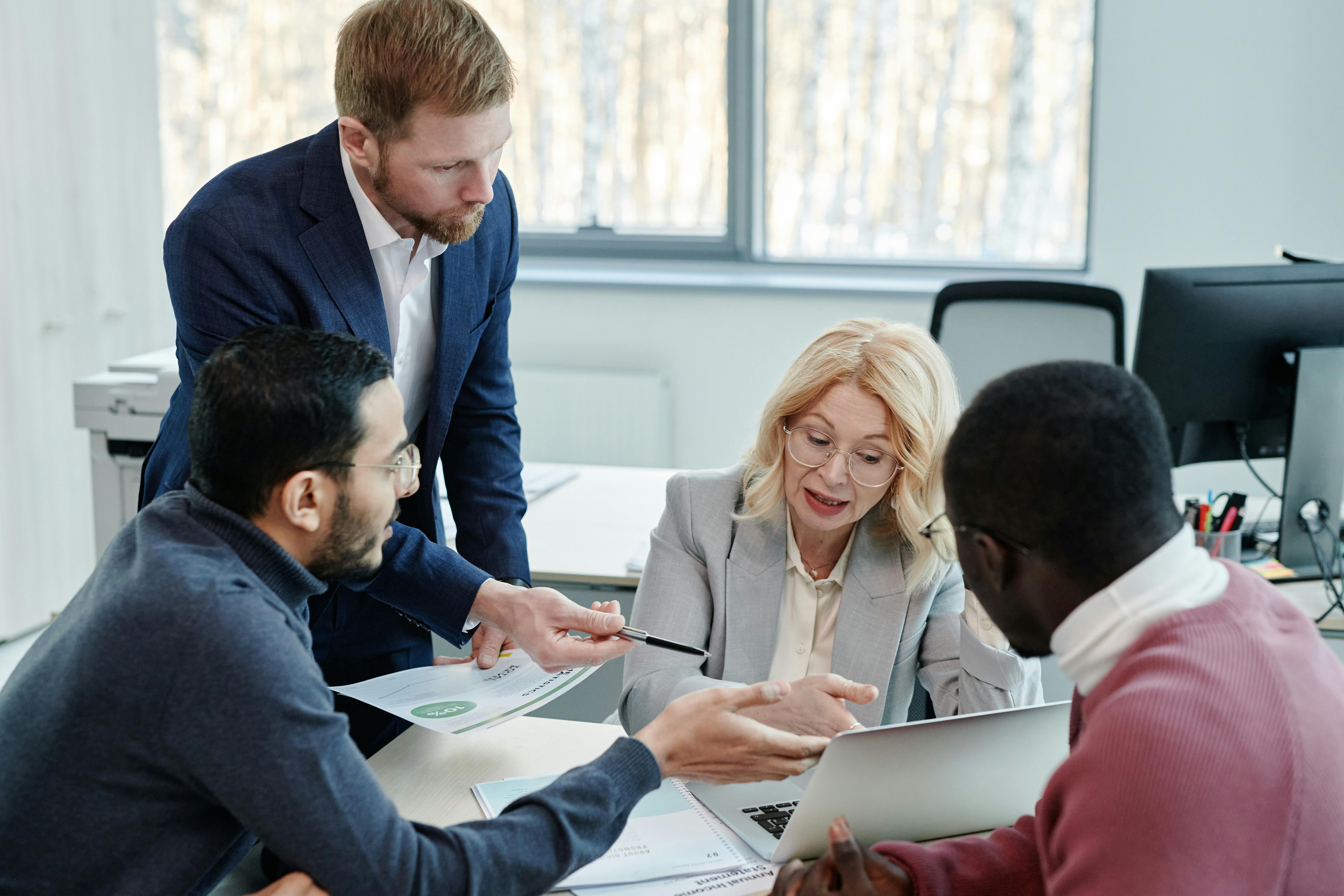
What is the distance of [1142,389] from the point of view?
969mm

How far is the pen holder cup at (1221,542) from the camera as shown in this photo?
2.20 meters

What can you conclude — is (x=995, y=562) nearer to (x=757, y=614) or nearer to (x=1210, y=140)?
(x=757, y=614)

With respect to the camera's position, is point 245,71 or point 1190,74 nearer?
point 1190,74

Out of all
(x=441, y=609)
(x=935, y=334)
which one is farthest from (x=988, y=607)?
(x=935, y=334)

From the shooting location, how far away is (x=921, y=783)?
1229mm

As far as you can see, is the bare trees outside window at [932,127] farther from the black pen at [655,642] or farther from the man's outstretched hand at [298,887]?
the man's outstretched hand at [298,887]

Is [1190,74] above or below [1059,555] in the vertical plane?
above

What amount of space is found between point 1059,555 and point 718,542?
95cm

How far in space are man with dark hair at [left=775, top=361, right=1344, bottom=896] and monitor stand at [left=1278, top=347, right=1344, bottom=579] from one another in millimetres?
1480

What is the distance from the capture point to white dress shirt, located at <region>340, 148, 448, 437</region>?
1621 mm

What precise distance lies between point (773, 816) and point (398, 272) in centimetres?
93

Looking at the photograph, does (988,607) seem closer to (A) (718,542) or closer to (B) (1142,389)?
(B) (1142,389)

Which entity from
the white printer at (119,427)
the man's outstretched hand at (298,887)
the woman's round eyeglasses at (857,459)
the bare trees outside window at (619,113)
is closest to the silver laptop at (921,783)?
the man's outstretched hand at (298,887)

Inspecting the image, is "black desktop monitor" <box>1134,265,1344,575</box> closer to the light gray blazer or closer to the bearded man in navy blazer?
the light gray blazer
